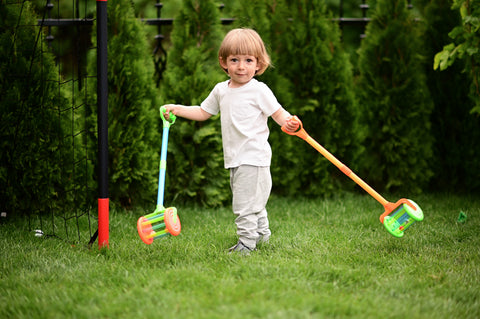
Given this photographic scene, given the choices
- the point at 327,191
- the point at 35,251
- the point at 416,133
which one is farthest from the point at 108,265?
the point at 416,133

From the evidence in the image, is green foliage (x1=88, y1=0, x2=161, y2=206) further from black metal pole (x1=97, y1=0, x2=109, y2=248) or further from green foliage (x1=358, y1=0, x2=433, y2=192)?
green foliage (x1=358, y1=0, x2=433, y2=192)

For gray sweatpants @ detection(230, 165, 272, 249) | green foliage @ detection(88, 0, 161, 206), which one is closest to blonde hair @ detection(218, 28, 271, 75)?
gray sweatpants @ detection(230, 165, 272, 249)

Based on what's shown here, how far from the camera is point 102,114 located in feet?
11.4

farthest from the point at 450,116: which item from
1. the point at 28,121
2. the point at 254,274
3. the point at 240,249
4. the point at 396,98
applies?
the point at 28,121

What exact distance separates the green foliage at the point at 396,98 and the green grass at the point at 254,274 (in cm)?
142

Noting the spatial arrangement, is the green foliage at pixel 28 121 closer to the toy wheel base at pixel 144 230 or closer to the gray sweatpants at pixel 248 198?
the toy wheel base at pixel 144 230

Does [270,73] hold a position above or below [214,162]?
above

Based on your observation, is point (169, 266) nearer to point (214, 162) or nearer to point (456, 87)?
point (214, 162)

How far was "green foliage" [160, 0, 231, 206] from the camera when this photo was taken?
5.16 m

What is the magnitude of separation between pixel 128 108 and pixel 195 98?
657 mm

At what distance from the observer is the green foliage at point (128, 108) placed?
484 cm

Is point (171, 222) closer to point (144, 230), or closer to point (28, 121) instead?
point (144, 230)

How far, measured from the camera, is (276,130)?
554cm

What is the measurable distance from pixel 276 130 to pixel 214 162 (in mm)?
790
